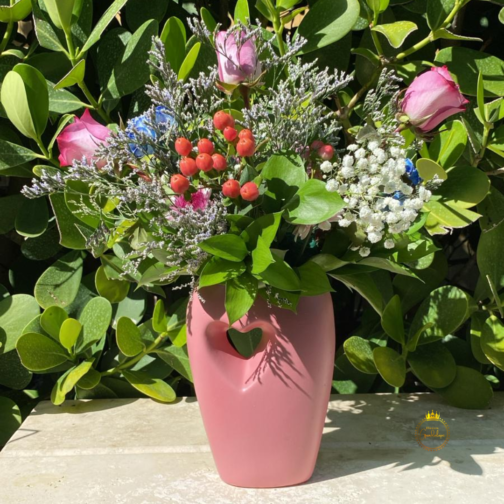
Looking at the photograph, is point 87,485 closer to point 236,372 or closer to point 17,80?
point 236,372

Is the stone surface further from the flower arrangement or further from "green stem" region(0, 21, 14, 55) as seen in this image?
"green stem" region(0, 21, 14, 55)

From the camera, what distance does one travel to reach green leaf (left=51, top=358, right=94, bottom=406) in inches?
38.3

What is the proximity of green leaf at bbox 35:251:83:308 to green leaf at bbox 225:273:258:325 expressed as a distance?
405mm

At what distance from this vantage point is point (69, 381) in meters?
0.97

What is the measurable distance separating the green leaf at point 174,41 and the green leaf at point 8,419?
1.86 feet

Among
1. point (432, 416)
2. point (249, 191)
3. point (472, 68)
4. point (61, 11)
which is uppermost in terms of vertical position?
point (61, 11)

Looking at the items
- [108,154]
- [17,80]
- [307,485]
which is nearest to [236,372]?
[307,485]

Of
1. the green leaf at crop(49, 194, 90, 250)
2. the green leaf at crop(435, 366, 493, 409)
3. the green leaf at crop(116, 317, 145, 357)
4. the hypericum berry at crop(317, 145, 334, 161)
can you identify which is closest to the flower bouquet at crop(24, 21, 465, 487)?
the hypericum berry at crop(317, 145, 334, 161)

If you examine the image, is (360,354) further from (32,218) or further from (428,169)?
(32,218)

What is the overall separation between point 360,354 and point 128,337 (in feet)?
1.06

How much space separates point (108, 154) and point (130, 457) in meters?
0.40

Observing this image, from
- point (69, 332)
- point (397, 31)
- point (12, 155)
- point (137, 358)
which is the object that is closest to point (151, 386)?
point (137, 358)

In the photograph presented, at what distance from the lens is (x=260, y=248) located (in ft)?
2.15

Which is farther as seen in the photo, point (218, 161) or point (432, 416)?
point (432, 416)
